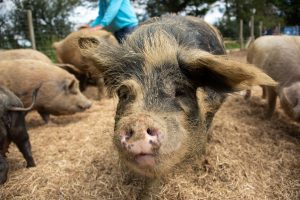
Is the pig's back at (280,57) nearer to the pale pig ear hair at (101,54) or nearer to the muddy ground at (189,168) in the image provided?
the muddy ground at (189,168)

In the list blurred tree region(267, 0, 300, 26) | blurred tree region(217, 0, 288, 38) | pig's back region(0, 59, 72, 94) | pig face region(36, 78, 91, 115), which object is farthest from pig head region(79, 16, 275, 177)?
blurred tree region(267, 0, 300, 26)

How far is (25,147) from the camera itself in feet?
12.3

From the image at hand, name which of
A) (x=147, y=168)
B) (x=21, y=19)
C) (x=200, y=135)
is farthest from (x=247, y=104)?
(x=21, y=19)

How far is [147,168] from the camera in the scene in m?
2.25

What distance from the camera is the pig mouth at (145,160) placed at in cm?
217

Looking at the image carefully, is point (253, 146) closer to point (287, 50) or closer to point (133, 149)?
point (287, 50)

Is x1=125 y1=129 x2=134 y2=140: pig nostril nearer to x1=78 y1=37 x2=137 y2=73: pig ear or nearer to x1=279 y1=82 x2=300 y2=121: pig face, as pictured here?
x1=78 y1=37 x2=137 y2=73: pig ear

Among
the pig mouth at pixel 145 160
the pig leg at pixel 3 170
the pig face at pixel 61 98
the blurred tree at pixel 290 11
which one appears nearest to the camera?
the pig mouth at pixel 145 160

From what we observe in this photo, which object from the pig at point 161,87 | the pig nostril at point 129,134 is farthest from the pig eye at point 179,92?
the pig nostril at point 129,134

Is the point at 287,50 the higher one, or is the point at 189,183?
the point at 287,50

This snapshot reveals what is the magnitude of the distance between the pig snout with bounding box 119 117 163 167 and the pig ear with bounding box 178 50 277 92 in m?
0.67

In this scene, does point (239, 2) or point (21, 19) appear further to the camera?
point (239, 2)

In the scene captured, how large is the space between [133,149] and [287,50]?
11.3 feet

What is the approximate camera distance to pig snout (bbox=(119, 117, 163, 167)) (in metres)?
2.07
